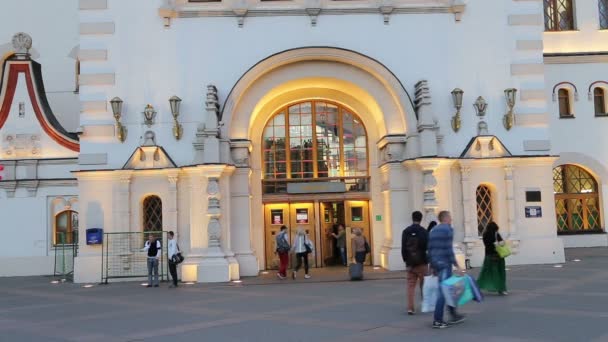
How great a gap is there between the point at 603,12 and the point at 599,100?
4210 millimetres

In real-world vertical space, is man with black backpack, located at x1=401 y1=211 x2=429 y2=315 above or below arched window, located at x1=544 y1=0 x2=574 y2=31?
below

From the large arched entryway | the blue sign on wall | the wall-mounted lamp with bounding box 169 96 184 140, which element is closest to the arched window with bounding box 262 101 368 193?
the large arched entryway

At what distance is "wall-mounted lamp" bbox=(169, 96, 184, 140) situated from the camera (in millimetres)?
20125

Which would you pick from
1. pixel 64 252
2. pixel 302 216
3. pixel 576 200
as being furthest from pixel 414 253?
pixel 576 200

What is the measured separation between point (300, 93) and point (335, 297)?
392 inches

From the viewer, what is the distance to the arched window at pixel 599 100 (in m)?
27.0

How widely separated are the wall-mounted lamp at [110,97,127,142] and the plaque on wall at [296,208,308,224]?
6817 millimetres

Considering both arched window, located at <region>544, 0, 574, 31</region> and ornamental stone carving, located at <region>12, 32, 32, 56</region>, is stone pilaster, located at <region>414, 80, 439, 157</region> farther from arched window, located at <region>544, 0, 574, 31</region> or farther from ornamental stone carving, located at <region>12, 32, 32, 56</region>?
ornamental stone carving, located at <region>12, 32, 32, 56</region>

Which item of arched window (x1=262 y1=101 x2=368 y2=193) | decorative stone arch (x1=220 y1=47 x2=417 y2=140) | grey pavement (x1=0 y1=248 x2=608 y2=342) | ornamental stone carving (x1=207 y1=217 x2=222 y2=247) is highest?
decorative stone arch (x1=220 y1=47 x2=417 y2=140)

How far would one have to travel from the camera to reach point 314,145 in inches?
893

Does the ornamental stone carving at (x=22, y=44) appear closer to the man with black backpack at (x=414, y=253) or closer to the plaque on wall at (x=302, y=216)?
the plaque on wall at (x=302, y=216)

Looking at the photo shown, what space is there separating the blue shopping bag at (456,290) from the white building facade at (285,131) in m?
9.38

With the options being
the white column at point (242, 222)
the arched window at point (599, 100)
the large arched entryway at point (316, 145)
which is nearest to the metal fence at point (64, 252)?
the white column at point (242, 222)

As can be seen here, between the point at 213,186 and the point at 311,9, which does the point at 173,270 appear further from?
the point at 311,9
